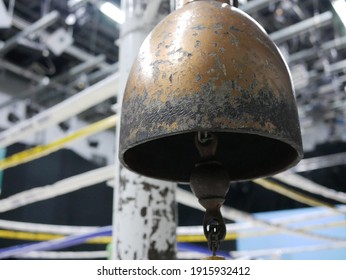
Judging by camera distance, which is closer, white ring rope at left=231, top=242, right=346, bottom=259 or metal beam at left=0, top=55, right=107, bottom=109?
white ring rope at left=231, top=242, right=346, bottom=259

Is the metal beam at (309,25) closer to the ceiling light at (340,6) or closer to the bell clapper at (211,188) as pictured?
the ceiling light at (340,6)

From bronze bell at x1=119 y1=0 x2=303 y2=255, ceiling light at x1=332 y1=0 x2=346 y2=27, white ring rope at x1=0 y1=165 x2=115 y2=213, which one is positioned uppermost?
ceiling light at x1=332 y1=0 x2=346 y2=27

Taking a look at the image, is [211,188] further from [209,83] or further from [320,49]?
[320,49]

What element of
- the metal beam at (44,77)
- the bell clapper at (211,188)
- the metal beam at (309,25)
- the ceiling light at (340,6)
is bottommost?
the bell clapper at (211,188)

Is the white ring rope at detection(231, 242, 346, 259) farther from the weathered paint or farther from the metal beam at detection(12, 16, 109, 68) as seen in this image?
the metal beam at detection(12, 16, 109, 68)

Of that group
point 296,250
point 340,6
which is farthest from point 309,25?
point 296,250

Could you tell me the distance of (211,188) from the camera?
66 centimetres

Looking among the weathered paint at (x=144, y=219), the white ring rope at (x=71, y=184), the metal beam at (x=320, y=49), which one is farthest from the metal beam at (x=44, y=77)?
the weathered paint at (x=144, y=219)

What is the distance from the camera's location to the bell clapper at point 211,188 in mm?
643

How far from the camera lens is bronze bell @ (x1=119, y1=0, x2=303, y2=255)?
0.56m

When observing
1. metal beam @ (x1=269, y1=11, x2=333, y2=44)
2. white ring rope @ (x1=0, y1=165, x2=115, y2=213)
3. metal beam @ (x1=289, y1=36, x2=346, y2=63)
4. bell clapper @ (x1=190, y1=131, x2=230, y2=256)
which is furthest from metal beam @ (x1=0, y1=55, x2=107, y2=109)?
bell clapper @ (x1=190, y1=131, x2=230, y2=256)

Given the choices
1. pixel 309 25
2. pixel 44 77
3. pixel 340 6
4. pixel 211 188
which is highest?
pixel 44 77

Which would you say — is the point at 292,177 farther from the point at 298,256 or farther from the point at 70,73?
the point at 298,256
